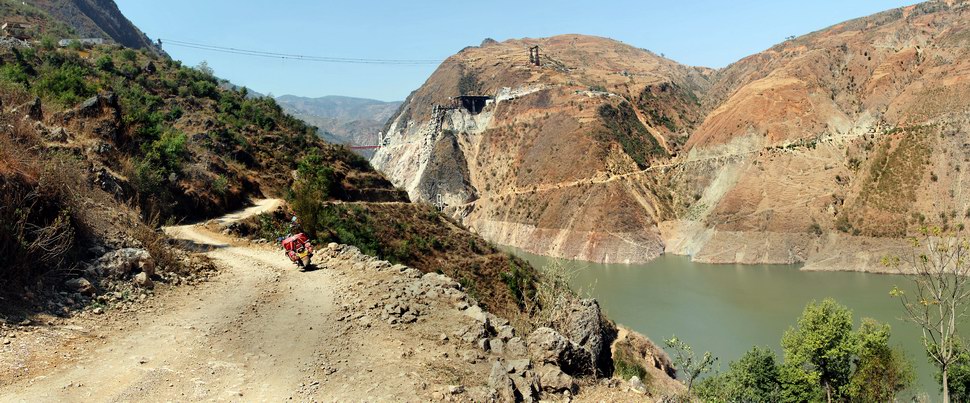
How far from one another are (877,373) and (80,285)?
75.9ft

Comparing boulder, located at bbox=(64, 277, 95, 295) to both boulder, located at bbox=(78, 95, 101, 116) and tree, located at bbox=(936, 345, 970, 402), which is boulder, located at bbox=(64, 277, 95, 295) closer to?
boulder, located at bbox=(78, 95, 101, 116)

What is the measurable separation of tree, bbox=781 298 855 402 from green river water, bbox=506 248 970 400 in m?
3.07

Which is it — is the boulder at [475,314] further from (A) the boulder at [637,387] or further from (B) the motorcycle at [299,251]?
(B) the motorcycle at [299,251]

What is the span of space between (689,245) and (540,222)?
1463 cm

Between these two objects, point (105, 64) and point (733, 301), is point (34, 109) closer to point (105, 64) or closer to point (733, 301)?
point (105, 64)

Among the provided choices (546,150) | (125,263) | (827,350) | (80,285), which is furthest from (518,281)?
(546,150)

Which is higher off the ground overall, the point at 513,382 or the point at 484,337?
the point at 484,337

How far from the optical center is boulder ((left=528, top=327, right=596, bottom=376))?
6688 millimetres

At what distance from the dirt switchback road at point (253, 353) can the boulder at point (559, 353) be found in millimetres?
890

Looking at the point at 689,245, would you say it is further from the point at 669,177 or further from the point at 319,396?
the point at 319,396

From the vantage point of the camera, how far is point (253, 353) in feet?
21.4

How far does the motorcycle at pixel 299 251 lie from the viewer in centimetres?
1101

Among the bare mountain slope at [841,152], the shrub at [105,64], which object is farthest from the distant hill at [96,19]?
the bare mountain slope at [841,152]

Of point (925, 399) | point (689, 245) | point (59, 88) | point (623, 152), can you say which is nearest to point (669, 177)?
point (623, 152)
